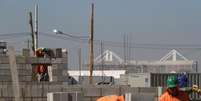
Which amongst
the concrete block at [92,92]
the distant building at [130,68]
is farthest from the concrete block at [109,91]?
the distant building at [130,68]

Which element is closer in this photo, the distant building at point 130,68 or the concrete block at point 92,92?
the concrete block at point 92,92

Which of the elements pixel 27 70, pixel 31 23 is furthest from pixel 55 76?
pixel 31 23

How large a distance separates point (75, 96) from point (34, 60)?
48.4ft

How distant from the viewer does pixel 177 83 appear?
7.66 m

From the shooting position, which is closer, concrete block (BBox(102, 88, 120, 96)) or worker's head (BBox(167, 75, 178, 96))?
worker's head (BBox(167, 75, 178, 96))

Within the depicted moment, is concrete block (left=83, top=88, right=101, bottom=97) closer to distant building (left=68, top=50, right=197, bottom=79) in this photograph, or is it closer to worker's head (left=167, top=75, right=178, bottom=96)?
worker's head (left=167, top=75, right=178, bottom=96)

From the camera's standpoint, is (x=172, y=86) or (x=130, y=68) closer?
(x=172, y=86)

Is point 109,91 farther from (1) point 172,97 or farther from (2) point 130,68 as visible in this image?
(2) point 130,68

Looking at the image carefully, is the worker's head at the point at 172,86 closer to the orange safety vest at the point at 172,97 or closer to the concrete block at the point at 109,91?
the orange safety vest at the point at 172,97

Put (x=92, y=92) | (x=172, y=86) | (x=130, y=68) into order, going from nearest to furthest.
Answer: (x=172, y=86), (x=92, y=92), (x=130, y=68)

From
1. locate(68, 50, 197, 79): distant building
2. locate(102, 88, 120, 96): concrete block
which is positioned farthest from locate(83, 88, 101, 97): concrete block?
locate(68, 50, 197, 79): distant building

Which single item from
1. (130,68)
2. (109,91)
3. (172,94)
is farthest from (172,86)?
(130,68)

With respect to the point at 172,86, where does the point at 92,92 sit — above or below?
below

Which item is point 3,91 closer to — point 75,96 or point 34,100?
point 34,100
